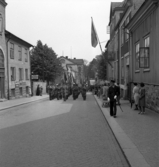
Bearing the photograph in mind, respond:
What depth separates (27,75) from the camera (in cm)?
3259

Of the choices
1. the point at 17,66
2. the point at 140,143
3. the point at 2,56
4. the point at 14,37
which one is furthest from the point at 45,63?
the point at 140,143

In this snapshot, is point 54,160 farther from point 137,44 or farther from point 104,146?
point 137,44

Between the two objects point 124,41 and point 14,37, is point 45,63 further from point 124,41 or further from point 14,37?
point 124,41

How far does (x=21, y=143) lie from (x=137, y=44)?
13080mm

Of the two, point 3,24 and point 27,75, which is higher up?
point 3,24

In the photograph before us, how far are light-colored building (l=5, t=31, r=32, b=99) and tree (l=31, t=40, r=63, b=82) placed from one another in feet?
51.1

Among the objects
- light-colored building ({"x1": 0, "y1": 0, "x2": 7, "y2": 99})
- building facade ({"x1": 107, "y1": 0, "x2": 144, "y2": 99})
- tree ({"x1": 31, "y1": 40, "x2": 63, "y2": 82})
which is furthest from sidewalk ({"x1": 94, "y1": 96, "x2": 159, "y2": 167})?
tree ({"x1": 31, "y1": 40, "x2": 63, "y2": 82})

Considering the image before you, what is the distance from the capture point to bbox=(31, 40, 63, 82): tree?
48500mm

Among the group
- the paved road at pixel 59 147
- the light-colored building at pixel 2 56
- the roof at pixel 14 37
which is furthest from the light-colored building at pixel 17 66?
the paved road at pixel 59 147

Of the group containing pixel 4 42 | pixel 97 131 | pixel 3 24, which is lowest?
pixel 97 131

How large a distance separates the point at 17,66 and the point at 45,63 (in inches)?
781

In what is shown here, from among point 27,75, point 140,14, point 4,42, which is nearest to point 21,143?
A: point 140,14

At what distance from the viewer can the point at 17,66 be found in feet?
93.5

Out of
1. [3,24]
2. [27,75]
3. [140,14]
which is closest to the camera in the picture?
[140,14]
